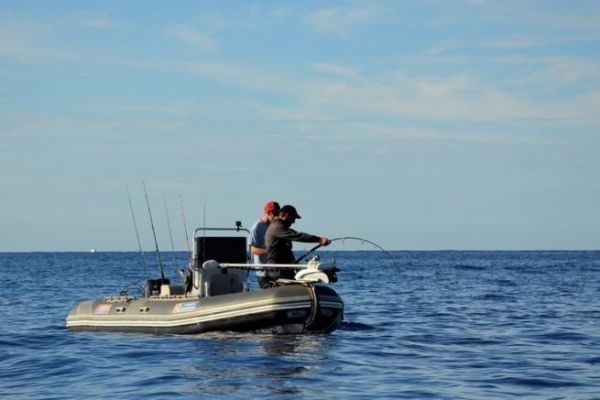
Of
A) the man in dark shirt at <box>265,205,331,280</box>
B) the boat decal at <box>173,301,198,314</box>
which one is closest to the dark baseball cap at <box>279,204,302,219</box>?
the man in dark shirt at <box>265,205,331,280</box>

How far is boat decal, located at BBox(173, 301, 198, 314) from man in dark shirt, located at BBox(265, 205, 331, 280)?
131 centimetres

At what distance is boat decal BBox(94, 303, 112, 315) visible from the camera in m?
18.5

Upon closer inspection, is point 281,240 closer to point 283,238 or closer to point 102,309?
point 283,238

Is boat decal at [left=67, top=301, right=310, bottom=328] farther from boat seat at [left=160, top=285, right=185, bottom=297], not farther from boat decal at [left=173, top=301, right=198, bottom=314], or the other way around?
boat seat at [left=160, top=285, right=185, bottom=297]

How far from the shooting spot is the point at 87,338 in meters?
17.7

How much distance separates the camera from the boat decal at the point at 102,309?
18469 mm

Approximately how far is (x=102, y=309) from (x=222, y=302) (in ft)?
9.32

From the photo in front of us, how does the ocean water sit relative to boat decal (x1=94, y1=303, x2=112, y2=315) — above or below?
below

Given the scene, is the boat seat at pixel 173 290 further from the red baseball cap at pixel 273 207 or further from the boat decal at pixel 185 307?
the red baseball cap at pixel 273 207

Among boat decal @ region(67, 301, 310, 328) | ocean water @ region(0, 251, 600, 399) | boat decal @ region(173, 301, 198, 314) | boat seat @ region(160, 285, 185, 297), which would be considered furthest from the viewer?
boat seat @ region(160, 285, 185, 297)

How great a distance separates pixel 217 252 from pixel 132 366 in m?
3.91

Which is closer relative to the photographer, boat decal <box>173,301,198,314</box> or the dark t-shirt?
the dark t-shirt

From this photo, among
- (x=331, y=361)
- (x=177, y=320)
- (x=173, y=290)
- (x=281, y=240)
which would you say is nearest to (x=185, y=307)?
(x=177, y=320)

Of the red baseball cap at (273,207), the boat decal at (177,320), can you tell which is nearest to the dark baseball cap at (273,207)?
the red baseball cap at (273,207)
